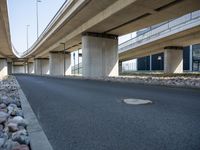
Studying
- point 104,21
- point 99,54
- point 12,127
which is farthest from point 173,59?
point 12,127

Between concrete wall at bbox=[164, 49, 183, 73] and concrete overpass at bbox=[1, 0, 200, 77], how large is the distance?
17.4 metres

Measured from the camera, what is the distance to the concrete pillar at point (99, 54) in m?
30.8

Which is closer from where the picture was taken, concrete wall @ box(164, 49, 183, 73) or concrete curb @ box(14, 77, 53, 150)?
concrete curb @ box(14, 77, 53, 150)

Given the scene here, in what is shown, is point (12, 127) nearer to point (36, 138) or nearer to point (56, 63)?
point (36, 138)

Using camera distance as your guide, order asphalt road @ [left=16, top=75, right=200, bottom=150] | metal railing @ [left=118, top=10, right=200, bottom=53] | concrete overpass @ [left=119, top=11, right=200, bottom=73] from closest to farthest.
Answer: asphalt road @ [left=16, top=75, right=200, bottom=150]
metal railing @ [left=118, top=10, right=200, bottom=53]
concrete overpass @ [left=119, top=11, right=200, bottom=73]

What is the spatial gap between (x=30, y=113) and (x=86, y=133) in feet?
7.68

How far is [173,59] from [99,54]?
2071cm

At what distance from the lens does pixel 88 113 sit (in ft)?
20.9

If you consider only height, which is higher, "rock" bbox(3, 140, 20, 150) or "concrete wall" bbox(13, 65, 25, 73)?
"concrete wall" bbox(13, 65, 25, 73)

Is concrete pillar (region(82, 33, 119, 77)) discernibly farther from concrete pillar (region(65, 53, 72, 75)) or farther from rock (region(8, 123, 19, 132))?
concrete pillar (region(65, 53, 72, 75))

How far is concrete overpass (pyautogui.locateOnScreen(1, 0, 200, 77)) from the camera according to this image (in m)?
20.6

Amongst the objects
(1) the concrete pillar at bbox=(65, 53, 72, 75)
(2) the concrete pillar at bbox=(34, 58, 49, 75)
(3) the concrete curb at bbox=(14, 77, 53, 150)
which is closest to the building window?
(1) the concrete pillar at bbox=(65, 53, 72, 75)

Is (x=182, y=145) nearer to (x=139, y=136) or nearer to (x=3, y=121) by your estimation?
(x=139, y=136)

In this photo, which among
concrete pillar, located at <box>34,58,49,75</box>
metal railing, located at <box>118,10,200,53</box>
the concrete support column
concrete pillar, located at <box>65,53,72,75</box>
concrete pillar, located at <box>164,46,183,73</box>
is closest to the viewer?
metal railing, located at <box>118,10,200,53</box>
